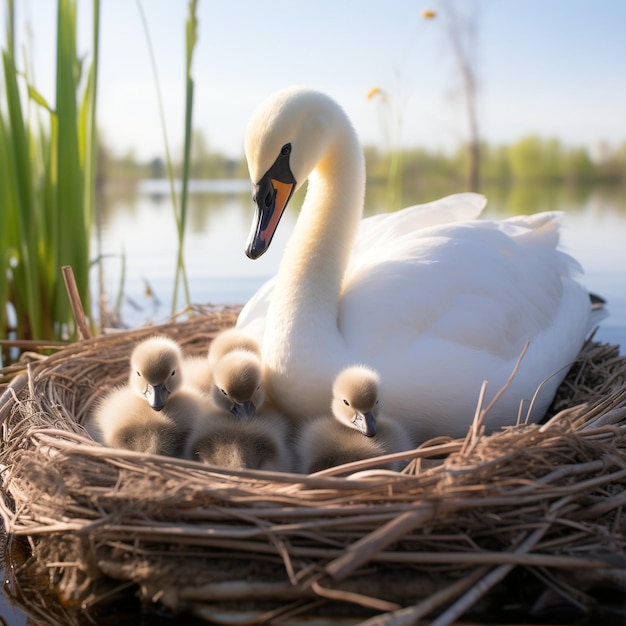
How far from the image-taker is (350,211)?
11.0ft

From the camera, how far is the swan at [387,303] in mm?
2879

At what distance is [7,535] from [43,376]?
866mm

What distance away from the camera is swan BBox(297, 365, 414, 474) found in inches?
102

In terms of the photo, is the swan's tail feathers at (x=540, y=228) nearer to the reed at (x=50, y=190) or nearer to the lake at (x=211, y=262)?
the lake at (x=211, y=262)

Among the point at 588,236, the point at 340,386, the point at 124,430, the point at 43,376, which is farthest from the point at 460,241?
the point at 588,236

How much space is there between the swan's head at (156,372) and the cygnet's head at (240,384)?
0.56ft

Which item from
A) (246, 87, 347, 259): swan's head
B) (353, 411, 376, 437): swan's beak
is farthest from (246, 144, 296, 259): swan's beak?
(353, 411, 376, 437): swan's beak

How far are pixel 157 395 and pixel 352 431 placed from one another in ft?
2.29

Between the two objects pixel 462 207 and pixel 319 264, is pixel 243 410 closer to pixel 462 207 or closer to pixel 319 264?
pixel 319 264

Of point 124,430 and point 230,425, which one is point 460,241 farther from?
point 124,430

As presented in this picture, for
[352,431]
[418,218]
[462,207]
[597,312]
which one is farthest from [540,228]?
[352,431]

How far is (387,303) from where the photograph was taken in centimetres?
295

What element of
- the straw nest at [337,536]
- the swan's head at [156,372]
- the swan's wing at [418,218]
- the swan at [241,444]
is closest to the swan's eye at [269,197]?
the swan's head at [156,372]

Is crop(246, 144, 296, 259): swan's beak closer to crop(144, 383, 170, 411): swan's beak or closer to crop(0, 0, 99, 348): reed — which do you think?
crop(144, 383, 170, 411): swan's beak
